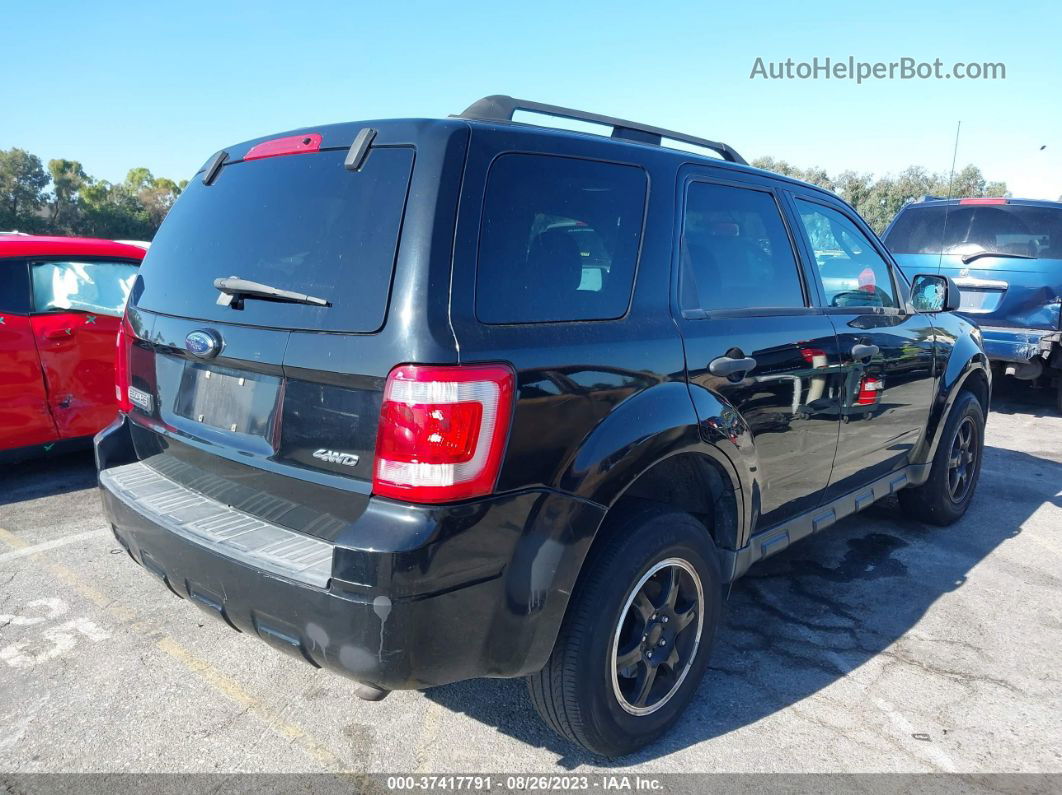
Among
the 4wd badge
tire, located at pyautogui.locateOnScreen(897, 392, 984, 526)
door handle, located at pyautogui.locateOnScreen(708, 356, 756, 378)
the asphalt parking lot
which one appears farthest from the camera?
tire, located at pyautogui.locateOnScreen(897, 392, 984, 526)

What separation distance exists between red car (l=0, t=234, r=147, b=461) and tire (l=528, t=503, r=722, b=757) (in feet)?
12.9

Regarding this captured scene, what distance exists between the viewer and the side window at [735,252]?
2754 millimetres

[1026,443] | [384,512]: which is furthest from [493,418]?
[1026,443]

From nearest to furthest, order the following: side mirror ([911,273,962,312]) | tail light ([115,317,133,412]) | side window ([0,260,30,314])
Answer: tail light ([115,317,133,412]) → side mirror ([911,273,962,312]) → side window ([0,260,30,314])

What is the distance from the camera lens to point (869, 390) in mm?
3562

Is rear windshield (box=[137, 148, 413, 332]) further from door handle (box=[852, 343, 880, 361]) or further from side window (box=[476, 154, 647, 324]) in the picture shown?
door handle (box=[852, 343, 880, 361])

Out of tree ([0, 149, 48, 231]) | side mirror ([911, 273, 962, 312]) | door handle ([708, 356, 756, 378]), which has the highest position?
tree ([0, 149, 48, 231])

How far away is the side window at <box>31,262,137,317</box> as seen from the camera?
4.93m

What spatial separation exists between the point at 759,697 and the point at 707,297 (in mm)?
1490

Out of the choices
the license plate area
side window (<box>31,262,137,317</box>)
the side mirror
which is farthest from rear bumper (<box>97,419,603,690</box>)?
side window (<box>31,262,137,317</box>)

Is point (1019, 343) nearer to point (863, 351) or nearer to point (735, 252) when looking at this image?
point (863, 351)

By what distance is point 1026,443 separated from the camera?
6.97 m

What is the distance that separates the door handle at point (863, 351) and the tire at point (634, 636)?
1.31 m

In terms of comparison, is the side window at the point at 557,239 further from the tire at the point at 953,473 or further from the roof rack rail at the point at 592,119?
the tire at the point at 953,473
